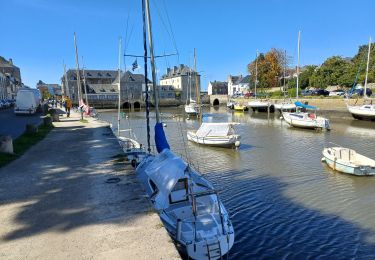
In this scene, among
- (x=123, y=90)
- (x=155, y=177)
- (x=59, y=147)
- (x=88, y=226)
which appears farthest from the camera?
(x=123, y=90)

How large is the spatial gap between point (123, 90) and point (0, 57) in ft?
229

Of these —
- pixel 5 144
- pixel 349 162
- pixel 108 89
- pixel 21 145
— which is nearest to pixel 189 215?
pixel 5 144

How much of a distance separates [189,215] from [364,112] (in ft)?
134

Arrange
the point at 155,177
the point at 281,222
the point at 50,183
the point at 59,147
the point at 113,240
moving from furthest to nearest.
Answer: the point at 59,147, the point at 281,222, the point at 50,183, the point at 155,177, the point at 113,240

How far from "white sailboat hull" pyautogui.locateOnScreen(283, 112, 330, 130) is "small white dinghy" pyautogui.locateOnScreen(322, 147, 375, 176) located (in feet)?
53.5

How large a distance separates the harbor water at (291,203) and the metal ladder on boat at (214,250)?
60.5 inches

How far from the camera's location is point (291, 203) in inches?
519

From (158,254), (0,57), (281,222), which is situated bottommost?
(281,222)

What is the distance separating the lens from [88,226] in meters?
6.86

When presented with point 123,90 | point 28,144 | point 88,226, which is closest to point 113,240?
point 88,226

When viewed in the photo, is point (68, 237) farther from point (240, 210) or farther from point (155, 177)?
point (240, 210)

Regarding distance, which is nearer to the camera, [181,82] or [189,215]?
[189,215]

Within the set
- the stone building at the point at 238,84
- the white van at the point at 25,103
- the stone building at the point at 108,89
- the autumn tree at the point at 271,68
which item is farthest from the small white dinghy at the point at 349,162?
the stone building at the point at 238,84

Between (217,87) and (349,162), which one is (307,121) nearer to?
(349,162)
